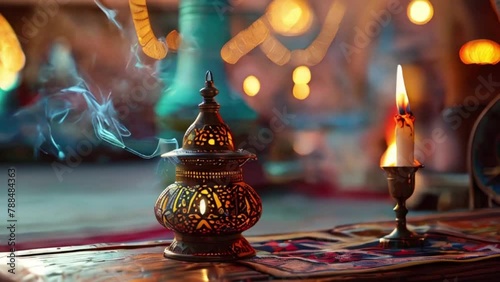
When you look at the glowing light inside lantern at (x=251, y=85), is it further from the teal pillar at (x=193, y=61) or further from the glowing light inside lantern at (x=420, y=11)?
the glowing light inside lantern at (x=420, y=11)

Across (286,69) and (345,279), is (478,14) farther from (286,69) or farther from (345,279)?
(345,279)

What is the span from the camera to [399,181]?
4.47 ft

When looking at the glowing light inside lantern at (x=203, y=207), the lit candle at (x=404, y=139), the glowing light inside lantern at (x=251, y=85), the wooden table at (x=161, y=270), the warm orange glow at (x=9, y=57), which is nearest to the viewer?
the wooden table at (x=161, y=270)

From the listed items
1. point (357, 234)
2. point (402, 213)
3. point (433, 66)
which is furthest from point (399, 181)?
point (433, 66)

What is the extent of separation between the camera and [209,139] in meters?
1.23

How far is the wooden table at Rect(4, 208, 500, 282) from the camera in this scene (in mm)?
1060

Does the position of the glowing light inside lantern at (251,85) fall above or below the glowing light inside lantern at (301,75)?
below

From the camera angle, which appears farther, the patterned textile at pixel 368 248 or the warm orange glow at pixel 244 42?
the warm orange glow at pixel 244 42

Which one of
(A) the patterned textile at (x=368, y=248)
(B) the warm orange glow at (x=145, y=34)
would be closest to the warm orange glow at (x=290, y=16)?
(B) the warm orange glow at (x=145, y=34)

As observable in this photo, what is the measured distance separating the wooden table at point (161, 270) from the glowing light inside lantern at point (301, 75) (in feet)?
5.18

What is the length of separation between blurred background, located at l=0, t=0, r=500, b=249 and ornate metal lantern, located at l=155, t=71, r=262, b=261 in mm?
958

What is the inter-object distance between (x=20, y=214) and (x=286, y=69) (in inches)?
45.8

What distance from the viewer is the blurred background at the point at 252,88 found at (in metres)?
2.07

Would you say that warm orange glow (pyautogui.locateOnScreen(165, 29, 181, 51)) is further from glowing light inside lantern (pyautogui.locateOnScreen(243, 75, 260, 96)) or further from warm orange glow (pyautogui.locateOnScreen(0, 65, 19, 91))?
warm orange glow (pyautogui.locateOnScreen(0, 65, 19, 91))
